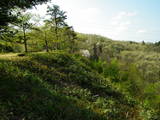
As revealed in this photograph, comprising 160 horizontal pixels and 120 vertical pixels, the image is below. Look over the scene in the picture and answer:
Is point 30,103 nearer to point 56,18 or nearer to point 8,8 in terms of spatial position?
point 8,8

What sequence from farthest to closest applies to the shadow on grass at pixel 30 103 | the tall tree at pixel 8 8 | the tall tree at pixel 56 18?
the tall tree at pixel 56 18 < the tall tree at pixel 8 8 < the shadow on grass at pixel 30 103

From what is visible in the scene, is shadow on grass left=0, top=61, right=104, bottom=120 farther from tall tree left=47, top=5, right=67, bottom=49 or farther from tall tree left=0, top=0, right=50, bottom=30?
tall tree left=47, top=5, right=67, bottom=49

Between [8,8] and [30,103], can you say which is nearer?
[30,103]

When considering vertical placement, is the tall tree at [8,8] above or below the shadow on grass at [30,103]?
above

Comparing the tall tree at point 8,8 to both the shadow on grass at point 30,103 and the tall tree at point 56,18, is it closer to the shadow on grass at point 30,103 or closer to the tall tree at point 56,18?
the shadow on grass at point 30,103

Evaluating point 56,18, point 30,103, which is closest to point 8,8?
point 30,103

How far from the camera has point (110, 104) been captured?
14984 mm

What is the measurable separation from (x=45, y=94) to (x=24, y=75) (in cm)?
280

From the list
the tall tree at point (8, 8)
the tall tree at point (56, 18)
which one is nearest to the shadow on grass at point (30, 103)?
the tall tree at point (8, 8)

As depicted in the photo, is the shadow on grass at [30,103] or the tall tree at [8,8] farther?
the tall tree at [8,8]

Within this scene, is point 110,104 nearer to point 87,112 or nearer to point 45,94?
point 87,112

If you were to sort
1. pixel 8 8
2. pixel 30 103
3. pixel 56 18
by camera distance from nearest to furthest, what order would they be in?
pixel 30 103, pixel 8 8, pixel 56 18

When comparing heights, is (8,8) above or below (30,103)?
above

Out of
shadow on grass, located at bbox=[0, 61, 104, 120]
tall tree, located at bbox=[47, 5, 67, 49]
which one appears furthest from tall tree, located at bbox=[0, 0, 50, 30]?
tall tree, located at bbox=[47, 5, 67, 49]
